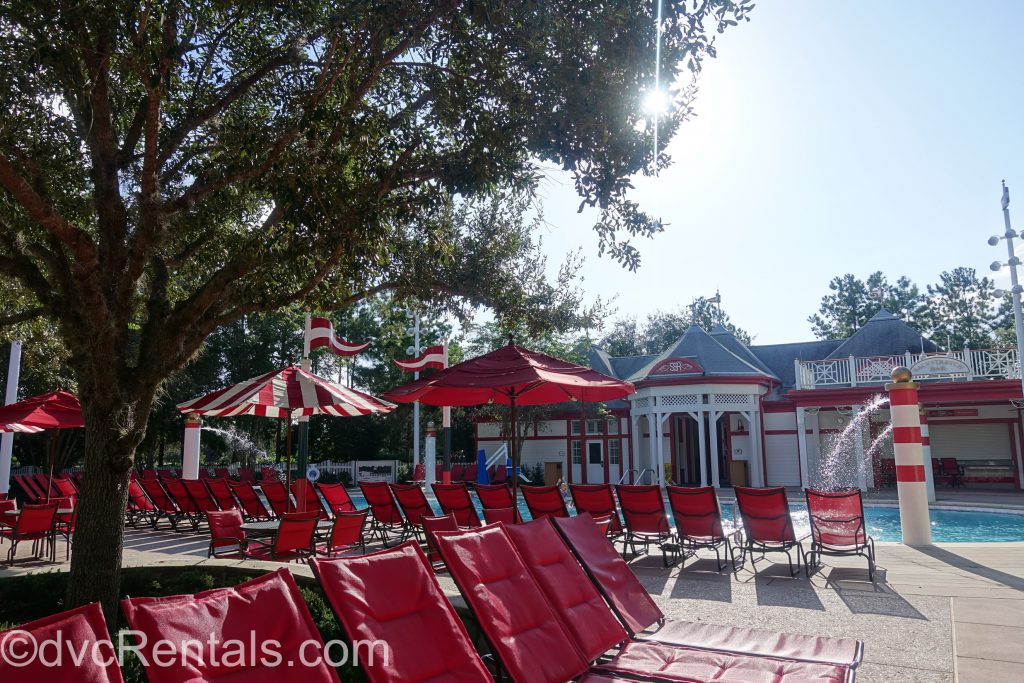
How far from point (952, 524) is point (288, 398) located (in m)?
13.5

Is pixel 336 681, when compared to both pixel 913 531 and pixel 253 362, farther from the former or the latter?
pixel 253 362

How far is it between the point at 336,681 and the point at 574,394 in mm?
5210

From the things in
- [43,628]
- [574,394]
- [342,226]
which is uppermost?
[342,226]

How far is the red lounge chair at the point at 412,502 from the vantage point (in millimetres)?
8773

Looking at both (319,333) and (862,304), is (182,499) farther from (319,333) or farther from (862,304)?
(862,304)

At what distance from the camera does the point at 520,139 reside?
241 inches

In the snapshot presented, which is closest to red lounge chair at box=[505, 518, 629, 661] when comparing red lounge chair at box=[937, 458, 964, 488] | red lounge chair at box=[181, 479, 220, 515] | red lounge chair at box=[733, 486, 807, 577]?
red lounge chair at box=[733, 486, 807, 577]

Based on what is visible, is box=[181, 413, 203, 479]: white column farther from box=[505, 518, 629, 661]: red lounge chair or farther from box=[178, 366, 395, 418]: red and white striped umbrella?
box=[505, 518, 629, 661]: red lounge chair

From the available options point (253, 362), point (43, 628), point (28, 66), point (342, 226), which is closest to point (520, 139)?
point (342, 226)

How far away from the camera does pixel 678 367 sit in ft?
70.6

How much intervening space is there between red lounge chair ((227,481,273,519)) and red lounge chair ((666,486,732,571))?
20.0ft

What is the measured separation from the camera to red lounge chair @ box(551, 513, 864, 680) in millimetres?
3561

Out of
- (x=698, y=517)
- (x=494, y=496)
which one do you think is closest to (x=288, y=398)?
(x=494, y=496)

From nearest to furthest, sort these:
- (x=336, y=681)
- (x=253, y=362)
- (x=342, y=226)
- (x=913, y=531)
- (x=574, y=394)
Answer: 1. (x=336, y=681)
2. (x=342, y=226)
3. (x=574, y=394)
4. (x=913, y=531)
5. (x=253, y=362)
